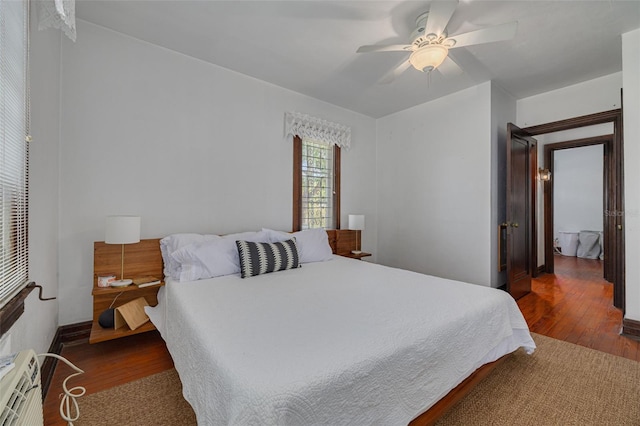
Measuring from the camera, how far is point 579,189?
21.7 ft

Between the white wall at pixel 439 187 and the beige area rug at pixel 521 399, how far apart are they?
57.2 inches

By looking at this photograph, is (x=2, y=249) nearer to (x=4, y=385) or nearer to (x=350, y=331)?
(x=4, y=385)

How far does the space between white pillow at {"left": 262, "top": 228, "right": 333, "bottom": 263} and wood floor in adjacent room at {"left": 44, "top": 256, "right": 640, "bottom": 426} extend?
1357 millimetres

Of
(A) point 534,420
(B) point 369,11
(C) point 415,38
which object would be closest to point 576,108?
(C) point 415,38

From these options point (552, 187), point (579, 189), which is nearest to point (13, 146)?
point (552, 187)

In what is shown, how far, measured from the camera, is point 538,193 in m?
4.74

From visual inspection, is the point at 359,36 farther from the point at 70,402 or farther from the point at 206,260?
the point at 70,402

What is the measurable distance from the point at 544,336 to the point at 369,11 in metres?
3.14

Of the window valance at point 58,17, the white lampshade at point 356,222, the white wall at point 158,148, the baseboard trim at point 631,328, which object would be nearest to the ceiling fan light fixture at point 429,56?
the white wall at point 158,148

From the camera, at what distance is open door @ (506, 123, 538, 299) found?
3.34m

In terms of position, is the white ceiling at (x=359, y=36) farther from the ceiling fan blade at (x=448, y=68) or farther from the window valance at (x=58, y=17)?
the window valance at (x=58, y=17)

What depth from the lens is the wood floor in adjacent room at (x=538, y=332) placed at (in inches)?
72.1

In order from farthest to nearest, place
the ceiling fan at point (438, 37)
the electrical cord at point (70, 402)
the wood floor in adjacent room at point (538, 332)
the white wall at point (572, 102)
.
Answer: the white wall at point (572, 102) → the wood floor in adjacent room at point (538, 332) → the ceiling fan at point (438, 37) → the electrical cord at point (70, 402)

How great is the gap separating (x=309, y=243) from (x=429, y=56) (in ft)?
6.57
